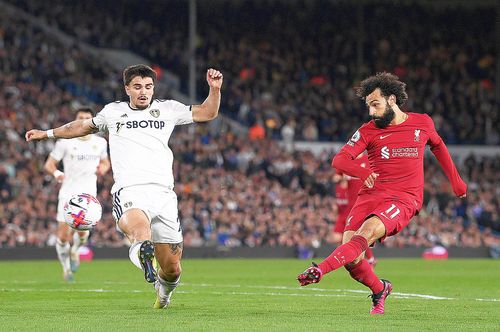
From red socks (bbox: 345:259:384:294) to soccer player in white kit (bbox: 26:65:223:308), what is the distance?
1.74 meters

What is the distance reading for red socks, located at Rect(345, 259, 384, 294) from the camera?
36.2 ft

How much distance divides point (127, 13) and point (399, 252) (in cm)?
1527

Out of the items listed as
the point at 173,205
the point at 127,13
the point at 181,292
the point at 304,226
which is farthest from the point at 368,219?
the point at 127,13

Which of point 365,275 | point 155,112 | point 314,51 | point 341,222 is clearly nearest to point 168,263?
point 155,112

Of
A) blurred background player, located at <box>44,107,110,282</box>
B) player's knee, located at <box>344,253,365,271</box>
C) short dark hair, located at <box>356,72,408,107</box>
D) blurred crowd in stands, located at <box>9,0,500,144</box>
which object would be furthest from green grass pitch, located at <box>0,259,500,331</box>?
blurred crowd in stands, located at <box>9,0,500,144</box>

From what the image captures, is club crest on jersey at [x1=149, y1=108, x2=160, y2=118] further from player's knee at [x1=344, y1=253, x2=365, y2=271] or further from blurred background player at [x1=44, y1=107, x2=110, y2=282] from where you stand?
blurred background player at [x1=44, y1=107, x2=110, y2=282]

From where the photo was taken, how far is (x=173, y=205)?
11172mm

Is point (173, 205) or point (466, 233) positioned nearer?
point (173, 205)

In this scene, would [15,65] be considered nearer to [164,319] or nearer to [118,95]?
[118,95]

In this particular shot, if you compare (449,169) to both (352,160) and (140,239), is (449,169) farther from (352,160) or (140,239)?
(140,239)

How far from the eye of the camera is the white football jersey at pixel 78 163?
17766 millimetres

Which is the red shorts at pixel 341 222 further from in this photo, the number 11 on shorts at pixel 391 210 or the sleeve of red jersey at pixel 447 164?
the number 11 on shorts at pixel 391 210

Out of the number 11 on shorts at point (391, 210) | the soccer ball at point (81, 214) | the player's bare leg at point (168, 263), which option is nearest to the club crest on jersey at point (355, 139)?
the number 11 on shorts at point (391, 210)

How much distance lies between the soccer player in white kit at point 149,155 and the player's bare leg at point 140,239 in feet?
0.10
